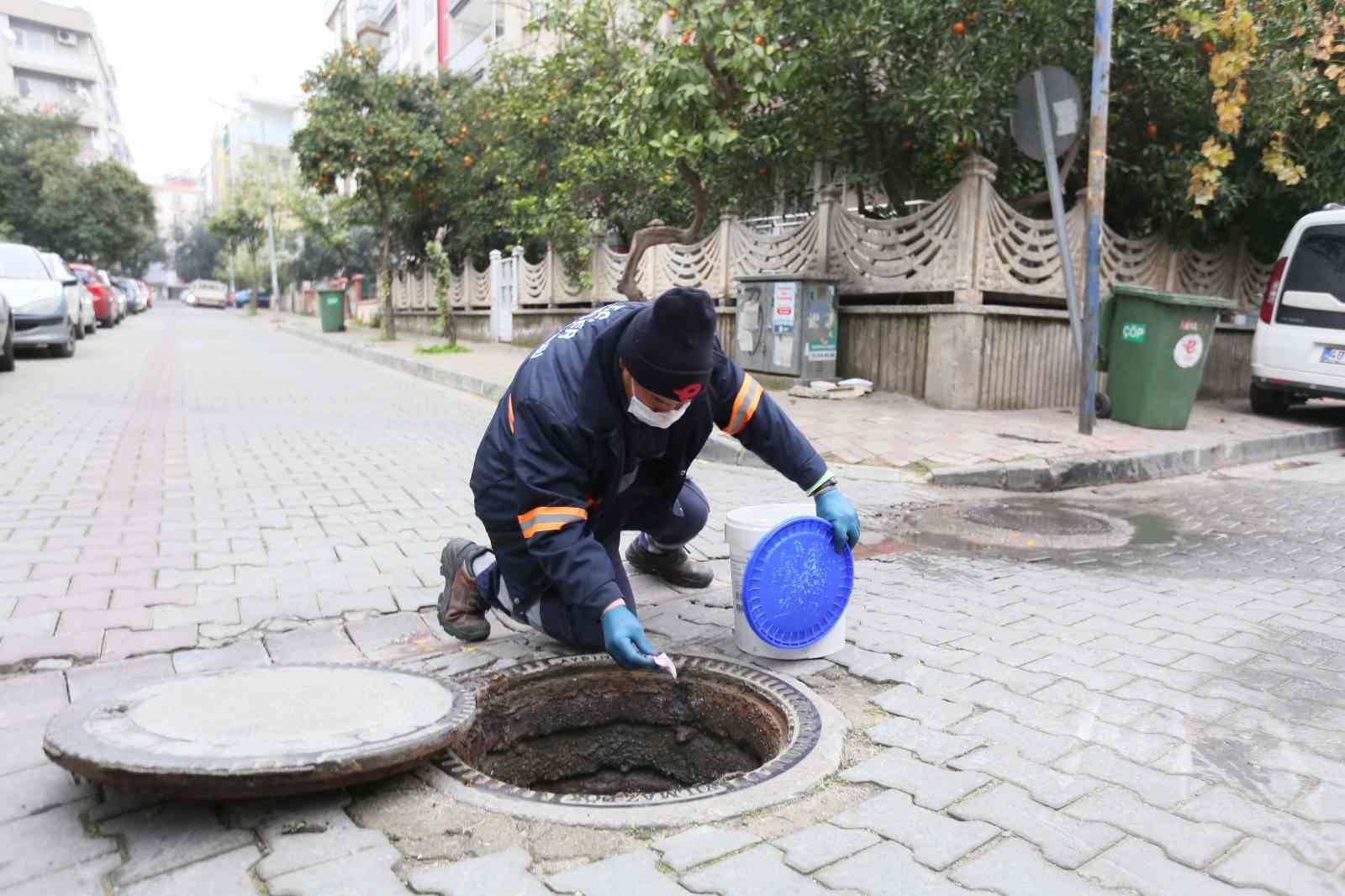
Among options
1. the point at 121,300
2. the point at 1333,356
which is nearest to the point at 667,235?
the point at 1333,356

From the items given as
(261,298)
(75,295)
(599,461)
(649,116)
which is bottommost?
(599,461)

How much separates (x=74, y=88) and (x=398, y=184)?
58837 mm

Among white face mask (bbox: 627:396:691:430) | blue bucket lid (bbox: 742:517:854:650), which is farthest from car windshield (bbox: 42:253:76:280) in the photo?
blue bucket lid (bbox: 742:517:854:650)

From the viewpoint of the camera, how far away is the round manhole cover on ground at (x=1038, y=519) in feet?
16.3

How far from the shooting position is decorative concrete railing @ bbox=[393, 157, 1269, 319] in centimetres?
830

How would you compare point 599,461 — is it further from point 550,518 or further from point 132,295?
point 132,295

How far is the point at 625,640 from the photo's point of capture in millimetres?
2367

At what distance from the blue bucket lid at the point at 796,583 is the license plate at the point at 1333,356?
7955 mm

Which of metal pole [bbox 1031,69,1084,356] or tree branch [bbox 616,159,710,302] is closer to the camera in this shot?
metal pole [bbox 1031,69,1084,356]

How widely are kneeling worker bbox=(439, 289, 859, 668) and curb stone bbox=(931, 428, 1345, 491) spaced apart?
3.41 meters

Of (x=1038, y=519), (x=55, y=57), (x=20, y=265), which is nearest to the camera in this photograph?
(x=1038, y=519)

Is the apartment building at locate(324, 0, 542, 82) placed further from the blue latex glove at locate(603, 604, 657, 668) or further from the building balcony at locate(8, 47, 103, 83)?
the building balcony at locate(8, 47, 103, 83)

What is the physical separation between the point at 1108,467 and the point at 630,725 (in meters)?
5.02

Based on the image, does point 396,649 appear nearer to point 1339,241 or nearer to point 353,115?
point 1339,241
